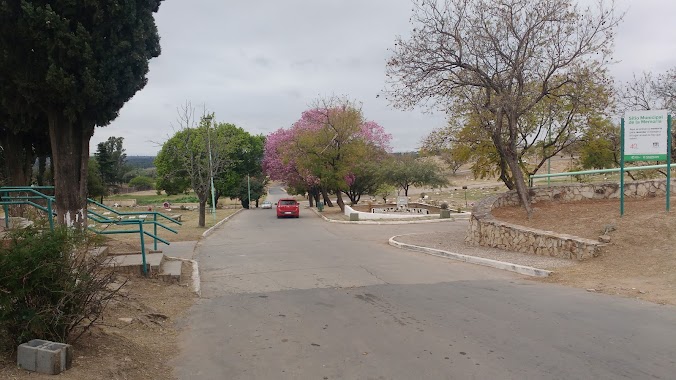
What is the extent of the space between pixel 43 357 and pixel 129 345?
1280 mm

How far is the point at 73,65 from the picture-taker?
10773 millimetres

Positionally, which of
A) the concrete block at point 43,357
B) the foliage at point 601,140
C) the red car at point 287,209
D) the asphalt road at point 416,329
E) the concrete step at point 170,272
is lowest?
the red car at point 287,209

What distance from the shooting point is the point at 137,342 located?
562cm

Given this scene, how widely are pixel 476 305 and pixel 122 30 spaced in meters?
9.76

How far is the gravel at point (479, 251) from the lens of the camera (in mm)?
11170

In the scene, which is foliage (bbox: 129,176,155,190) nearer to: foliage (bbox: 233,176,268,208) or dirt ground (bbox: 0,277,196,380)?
foliage (bbox: 233,176,268,208)

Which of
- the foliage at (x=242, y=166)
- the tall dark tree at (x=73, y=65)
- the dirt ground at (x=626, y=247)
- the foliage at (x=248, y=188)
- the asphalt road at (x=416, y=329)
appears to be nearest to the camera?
the asphalt road at (x=416, y=329)

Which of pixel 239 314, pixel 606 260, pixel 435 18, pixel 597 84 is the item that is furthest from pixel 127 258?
pixel 597 84

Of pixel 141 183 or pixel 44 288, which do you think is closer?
pixel 44 288

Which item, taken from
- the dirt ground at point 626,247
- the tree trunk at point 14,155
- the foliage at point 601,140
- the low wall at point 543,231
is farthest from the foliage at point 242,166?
the dirt ground at point 626,247

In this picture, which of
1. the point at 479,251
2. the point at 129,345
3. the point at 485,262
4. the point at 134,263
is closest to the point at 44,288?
the point at 129,345

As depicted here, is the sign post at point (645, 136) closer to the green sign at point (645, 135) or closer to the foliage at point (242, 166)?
the green sign at point (645, 135)

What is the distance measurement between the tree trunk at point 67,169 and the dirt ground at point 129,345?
4690mm

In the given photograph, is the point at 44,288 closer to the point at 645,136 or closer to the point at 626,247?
the point at 626,247
